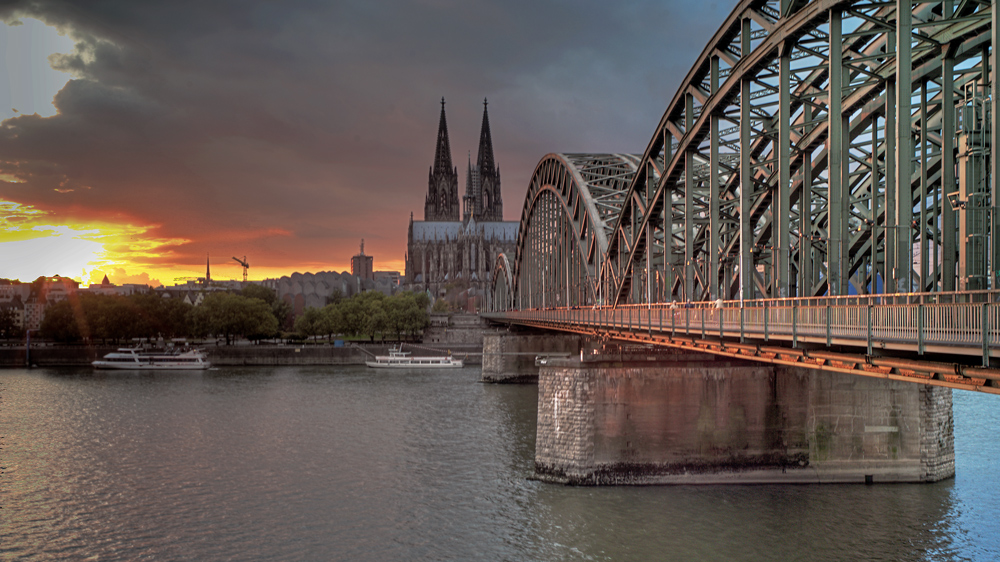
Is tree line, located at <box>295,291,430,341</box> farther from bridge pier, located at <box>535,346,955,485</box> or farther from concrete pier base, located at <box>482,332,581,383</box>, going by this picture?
bridge pier, located at <box>535,346,955,485</box>

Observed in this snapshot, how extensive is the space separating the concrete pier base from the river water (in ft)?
72.2

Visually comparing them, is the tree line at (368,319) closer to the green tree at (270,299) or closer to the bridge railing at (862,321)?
the green tree at (270,299)

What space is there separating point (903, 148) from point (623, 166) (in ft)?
133

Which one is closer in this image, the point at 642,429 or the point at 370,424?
the point at 642,429

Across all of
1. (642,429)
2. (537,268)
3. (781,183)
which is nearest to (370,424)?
(642,429)

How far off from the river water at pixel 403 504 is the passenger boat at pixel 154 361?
114 feet

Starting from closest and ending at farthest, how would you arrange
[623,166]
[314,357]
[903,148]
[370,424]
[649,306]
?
[903,148]
[649,306]
[370,424]
[623,166]
[314,357]

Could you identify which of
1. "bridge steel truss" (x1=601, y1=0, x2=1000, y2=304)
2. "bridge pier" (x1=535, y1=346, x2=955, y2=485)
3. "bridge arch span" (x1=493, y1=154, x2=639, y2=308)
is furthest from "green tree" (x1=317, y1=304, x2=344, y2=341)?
"bridge pier" (x1=535, y1=346, x2=955, y2=485)

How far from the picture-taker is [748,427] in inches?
1064

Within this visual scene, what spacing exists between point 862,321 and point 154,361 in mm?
74913

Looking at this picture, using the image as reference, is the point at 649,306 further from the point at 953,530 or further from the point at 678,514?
the point at 953,530

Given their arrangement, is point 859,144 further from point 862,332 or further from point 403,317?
point 403,317

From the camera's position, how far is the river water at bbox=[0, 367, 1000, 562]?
71.1 feet

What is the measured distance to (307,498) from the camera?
87.7 ft
